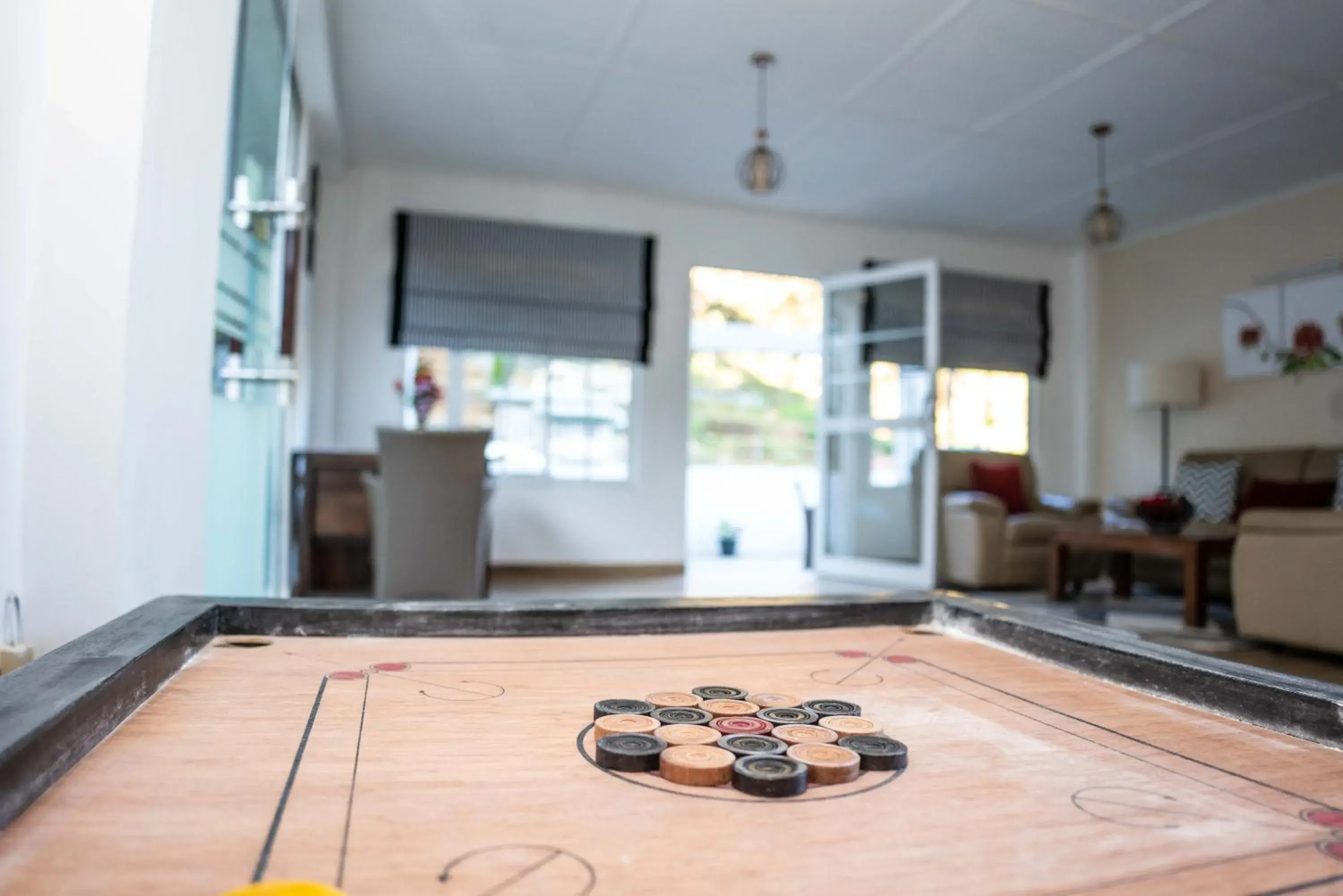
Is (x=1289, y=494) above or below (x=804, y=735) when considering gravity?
above

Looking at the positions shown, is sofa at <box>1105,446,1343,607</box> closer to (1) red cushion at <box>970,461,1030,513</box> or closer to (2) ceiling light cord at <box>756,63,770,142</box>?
(1) red cushion at <box>970,461,1030,513</box>

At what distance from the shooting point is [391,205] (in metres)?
5.51

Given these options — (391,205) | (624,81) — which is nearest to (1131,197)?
(624,81)

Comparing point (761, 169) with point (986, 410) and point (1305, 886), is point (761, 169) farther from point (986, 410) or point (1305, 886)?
point (986, 410)

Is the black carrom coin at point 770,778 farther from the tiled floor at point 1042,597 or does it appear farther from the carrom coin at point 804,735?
the tiled floor at point 1042,597

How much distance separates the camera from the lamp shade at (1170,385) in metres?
5.98

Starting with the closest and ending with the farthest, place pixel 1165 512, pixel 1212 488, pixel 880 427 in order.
→ pixel 1165 512
pixel 1212 488
pixel 880 427

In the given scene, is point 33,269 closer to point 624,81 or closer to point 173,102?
point 173,102

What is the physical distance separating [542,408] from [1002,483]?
3.03 metres

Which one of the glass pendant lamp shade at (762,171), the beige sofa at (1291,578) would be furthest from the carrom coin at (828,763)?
the glass pendant lamp shade at (762,171)

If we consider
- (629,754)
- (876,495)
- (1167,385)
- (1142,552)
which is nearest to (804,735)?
(629,754)

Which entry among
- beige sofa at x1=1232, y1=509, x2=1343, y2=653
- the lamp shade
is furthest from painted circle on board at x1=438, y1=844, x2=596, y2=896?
the lamp shade

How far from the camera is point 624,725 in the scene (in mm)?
702

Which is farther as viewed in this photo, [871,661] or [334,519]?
[334,519]
